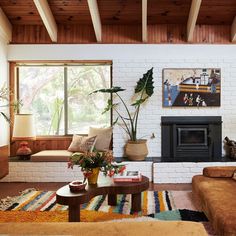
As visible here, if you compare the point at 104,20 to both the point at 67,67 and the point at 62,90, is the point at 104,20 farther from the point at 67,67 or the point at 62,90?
the point at 62,90

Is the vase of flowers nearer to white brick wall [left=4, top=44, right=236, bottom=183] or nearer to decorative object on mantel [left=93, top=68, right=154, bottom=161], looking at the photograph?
decorative object on mantel [left=93, top=68, right=154, bottom=161]

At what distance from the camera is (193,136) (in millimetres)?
5680

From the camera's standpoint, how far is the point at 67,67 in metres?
6.02

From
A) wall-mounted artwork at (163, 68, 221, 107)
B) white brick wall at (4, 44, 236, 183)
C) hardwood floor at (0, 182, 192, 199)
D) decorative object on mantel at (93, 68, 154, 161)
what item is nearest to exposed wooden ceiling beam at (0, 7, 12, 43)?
white brick wall at (4, 44, 236, 183)

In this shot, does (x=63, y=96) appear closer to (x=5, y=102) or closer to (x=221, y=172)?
(x=5, y=102)

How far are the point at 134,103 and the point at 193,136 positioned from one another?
116cm

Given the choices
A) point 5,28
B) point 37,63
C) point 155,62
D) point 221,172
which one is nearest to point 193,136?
point 155,62

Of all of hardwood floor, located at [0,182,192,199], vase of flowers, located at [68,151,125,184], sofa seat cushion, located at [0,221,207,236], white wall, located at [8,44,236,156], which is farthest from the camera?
white wall, located at [8,44,236,156]

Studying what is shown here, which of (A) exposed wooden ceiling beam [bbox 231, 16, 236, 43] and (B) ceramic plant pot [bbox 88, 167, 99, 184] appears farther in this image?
(A) exposed wooden ceiling beam [bbox 231, 16, 236, 43]

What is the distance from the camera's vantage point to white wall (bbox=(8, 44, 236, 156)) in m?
5.67

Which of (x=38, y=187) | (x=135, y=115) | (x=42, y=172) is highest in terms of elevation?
(x=135, y=115)

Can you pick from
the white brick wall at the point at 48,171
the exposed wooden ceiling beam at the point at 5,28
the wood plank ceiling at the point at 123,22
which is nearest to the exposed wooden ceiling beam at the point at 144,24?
the wood plank ceiling at the point at 123,22

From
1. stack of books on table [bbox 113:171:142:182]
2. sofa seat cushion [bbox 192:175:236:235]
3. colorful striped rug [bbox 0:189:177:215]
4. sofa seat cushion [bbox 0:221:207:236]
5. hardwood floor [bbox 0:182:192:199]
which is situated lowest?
hardwood floor [bbox 0:182:192:199]

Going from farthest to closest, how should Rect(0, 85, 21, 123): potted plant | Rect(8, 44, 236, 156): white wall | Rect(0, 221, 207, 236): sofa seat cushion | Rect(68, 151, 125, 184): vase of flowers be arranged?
Rect(8, 44, 236, 156): white wall, Rect(0, 85, 21, 123): potted plant, Rect(68, 151, 125, 184): vase of flowers, Rect(0, 221, 207, 236): sofa seat cushion
